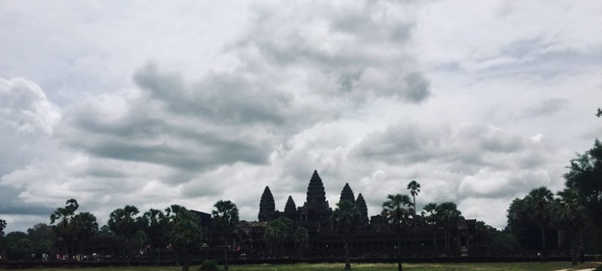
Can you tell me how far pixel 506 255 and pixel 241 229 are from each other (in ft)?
256

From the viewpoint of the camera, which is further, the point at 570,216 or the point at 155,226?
the point at 155,226

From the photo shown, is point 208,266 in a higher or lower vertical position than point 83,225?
lower

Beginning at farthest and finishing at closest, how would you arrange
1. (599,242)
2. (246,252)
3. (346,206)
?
1. (246,252)
2. (346,206)
3. (599,242)

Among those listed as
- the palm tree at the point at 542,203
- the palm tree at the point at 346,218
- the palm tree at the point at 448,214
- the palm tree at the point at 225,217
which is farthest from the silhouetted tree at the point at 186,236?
the palm tree at the point at 542,203

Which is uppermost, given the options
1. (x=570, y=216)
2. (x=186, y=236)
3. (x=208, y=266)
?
(x=570, y=216)

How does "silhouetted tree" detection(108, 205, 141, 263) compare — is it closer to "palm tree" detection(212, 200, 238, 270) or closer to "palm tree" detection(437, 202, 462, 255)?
"palm tree" detection(212, 200, 238, 270)

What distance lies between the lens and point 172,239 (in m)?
113

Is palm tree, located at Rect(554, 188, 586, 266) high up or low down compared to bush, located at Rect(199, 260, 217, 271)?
up

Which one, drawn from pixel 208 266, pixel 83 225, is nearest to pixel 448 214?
pixel 208 266

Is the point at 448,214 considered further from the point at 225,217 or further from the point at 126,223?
the point at 126,223

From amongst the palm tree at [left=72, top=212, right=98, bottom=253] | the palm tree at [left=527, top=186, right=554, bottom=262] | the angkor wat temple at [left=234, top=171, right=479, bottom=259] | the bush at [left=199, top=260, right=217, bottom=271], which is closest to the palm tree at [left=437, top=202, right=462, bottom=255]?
the angkor wat temple at [left=234, top=171, right=479, bottom=259]

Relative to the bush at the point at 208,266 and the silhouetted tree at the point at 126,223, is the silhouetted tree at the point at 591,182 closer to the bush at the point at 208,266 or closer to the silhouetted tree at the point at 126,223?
the bush at the point at 208,266

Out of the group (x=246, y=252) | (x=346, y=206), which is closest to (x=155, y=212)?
(x=246, y=252)

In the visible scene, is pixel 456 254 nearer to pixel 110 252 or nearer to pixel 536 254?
pixel 536 254
